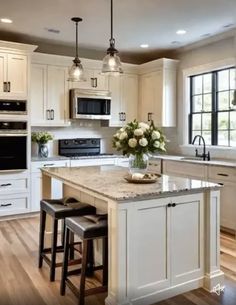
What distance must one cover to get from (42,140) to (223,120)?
117 inches

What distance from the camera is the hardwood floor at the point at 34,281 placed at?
8.54 ft

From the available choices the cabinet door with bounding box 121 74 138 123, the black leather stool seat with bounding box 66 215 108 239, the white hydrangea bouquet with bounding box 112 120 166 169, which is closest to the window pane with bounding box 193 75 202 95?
the cabinet door with bounding box 121 74 138 123

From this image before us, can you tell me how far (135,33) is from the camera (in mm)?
5086

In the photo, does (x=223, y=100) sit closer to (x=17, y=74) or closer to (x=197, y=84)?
(x=197, y=84)

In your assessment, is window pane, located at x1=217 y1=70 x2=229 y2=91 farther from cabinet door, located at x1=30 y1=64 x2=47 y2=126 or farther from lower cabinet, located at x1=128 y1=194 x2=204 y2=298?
lower cabinet, located at x1=128 y1=194 x2=204 y2=298

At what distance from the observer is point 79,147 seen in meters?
6.11

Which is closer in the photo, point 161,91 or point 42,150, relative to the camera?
point 42,150

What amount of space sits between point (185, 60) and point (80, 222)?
13.8ft

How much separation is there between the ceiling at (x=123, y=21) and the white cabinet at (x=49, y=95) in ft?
1.74

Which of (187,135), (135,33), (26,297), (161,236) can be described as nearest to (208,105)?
(187,135)

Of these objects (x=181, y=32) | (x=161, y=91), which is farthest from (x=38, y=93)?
(x=181, y=32)

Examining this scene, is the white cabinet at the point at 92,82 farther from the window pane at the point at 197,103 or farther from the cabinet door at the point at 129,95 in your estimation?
the window pane at the point at 197,103

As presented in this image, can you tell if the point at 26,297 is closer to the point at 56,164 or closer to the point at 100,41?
the point at 56,164

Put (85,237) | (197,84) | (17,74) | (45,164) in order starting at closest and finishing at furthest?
(85,237) → (17,74) → (45,164) → (197,84)
